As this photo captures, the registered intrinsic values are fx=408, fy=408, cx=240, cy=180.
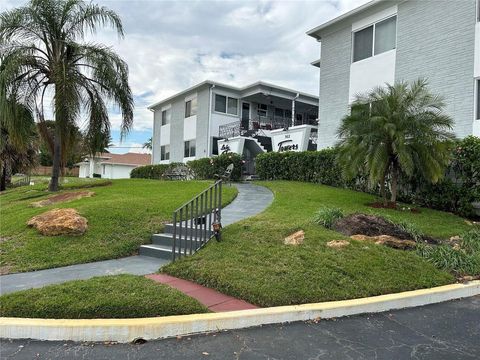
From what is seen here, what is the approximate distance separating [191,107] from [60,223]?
22231 mm

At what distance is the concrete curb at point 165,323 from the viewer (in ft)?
13.2

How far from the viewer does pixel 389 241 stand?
707 centimetres

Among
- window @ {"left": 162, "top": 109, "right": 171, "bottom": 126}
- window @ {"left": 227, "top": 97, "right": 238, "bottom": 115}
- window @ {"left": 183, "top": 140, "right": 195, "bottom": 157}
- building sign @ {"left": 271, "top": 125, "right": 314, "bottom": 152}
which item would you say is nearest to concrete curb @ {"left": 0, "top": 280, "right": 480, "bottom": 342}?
building sign @ {"left": 271, "top": 125, "right": 314, "bottom": 152}

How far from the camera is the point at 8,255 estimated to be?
285 inches

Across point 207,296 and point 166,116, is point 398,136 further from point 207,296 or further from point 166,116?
point 166,116

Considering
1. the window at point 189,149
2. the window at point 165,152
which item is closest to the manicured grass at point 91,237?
the window at point 189,149

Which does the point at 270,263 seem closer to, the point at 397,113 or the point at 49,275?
the point at 49,275

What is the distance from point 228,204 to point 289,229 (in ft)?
15.4

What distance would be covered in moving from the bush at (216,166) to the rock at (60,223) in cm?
1098

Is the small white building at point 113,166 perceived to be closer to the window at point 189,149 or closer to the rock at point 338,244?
the window at point 189,149

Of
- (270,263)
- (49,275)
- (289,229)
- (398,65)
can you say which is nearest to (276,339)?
(270,263)

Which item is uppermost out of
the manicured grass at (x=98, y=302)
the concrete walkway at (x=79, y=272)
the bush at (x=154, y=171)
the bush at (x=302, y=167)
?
the bush at (x=302, y=167)

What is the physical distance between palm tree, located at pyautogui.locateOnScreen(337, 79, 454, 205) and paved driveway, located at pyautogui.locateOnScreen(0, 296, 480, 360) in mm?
6218

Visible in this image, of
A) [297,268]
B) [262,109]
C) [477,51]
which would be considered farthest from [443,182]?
[262,109]
